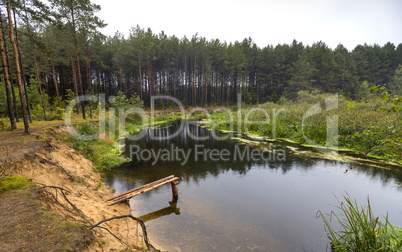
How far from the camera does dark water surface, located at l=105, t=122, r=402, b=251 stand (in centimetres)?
574

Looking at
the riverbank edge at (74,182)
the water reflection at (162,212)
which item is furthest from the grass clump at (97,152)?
the water reflection at (162,212)

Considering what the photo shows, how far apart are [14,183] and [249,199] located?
795cm

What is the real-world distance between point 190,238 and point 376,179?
32.4ft

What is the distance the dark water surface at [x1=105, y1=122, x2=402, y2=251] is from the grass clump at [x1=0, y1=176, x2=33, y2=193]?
3.45 m

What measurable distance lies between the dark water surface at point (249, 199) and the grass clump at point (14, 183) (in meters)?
3.45

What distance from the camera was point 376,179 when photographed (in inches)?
373

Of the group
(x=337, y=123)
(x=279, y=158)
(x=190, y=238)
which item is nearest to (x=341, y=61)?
(x=337, y=123)

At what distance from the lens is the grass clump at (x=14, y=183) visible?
5.08m

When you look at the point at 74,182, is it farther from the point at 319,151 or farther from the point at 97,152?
the point at 319,151

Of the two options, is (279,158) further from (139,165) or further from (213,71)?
(213,71)

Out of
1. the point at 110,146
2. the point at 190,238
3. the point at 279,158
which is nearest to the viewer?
the point at 190,238

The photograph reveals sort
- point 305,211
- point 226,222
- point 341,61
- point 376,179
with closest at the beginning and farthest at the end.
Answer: point 226,222 → point 305,211 → point 376,179 → point 341,61
